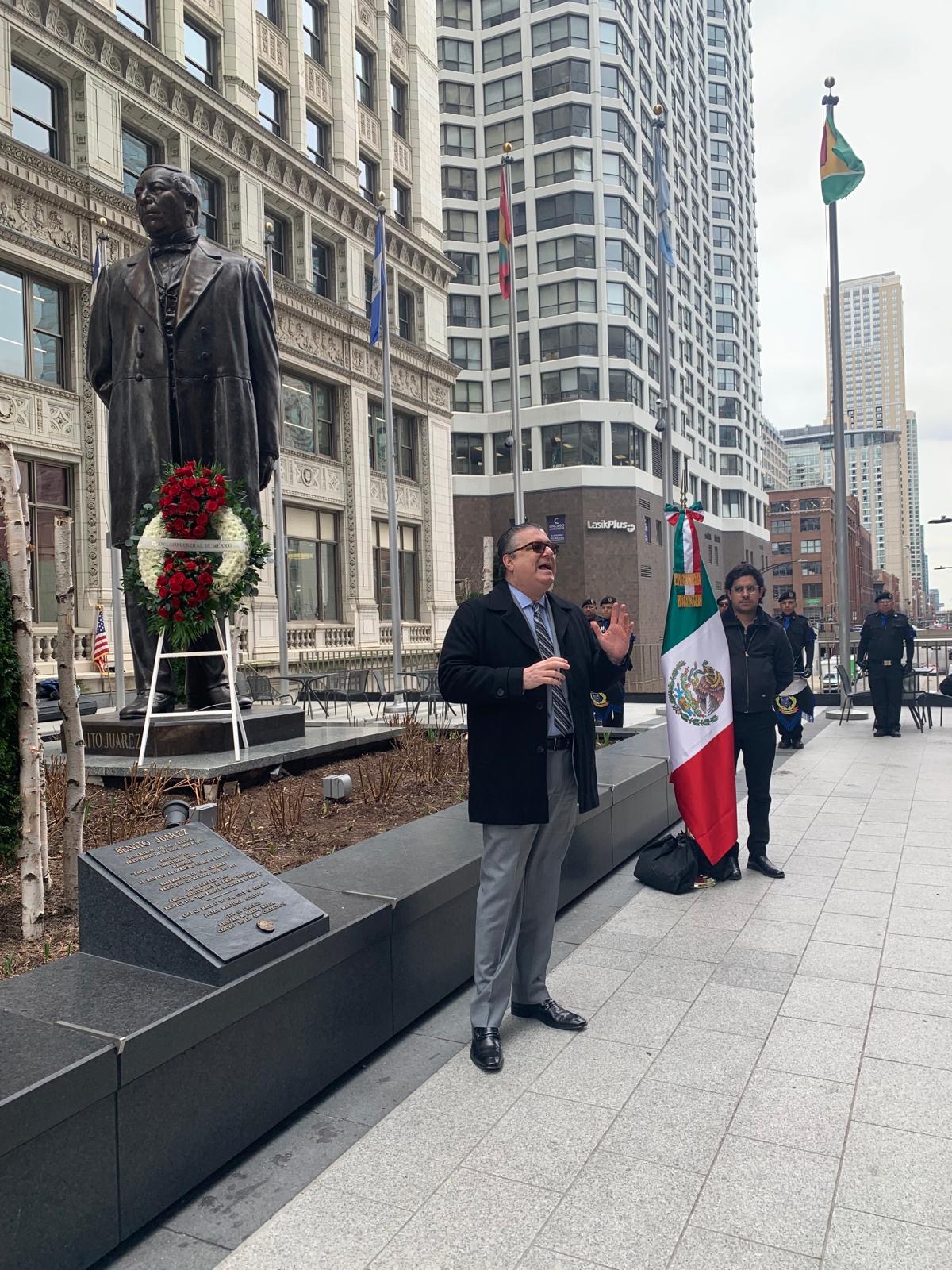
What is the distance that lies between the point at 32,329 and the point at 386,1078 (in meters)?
20.6

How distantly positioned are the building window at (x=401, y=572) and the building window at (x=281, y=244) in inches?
347

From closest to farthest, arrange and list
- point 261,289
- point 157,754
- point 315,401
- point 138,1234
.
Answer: point 138,1234, point 157,754, point 261,289, point 315,401

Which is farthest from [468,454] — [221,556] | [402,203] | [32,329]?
[221,556]

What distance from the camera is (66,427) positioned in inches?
824

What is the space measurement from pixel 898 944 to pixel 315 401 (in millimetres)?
27344

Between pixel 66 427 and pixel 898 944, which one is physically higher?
pixel 66 427

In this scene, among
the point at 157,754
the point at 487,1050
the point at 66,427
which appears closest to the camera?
the point at 487,1050

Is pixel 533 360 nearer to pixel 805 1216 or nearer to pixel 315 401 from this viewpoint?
pixel 315 401

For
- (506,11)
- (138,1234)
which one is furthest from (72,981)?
(506,11)

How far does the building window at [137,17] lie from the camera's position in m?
23.3

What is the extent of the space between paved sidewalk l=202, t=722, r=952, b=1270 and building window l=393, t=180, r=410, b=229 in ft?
113

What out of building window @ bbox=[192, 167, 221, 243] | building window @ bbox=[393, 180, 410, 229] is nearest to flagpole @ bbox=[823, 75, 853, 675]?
building window @ bbox=[192, 167, 221, 243]

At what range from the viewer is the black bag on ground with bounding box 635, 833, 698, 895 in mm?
6961

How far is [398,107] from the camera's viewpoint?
116 ft
